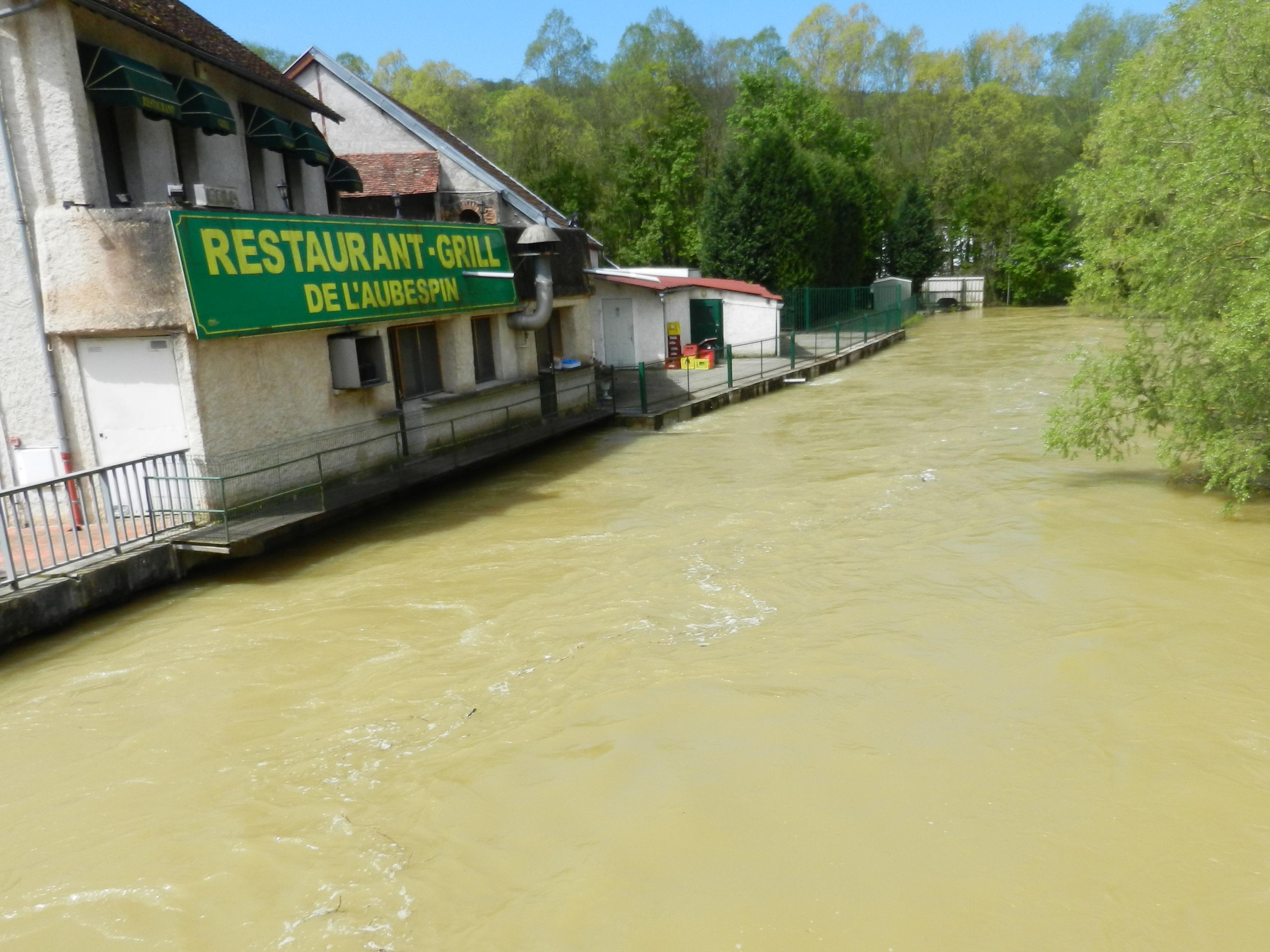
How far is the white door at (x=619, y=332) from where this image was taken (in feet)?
95.6

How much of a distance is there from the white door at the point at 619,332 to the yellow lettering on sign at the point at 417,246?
43.7 ft

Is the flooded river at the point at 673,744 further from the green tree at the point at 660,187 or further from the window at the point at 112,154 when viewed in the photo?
the green tree at the point at 660,187

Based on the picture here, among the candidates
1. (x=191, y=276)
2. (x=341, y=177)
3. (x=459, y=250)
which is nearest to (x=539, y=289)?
(x=459, y=250)

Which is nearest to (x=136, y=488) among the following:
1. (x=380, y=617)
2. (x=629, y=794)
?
(x=380, y=617)

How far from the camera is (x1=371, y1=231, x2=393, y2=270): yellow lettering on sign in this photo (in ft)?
48.7

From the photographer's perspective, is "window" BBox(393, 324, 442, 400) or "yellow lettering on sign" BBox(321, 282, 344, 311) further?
"window" BBox(393, 324, 442, 400)

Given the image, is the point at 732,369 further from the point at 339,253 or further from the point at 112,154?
the point at 112,154

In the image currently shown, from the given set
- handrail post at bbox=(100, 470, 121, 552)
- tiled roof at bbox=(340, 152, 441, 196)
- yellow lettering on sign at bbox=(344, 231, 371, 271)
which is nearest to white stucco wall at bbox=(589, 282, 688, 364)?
tiled roof at bbox=(340, 152, 441, 196)

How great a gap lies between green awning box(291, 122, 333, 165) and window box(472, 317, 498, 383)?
3994mm

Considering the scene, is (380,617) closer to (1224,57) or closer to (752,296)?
(1224,57)

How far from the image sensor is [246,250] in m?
12.3

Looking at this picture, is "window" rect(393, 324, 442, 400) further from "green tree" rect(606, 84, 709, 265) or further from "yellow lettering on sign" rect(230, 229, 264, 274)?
"green tree" rect(606, 84, 709, 265)

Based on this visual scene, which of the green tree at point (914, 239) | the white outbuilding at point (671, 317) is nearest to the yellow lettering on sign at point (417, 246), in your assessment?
the white outbuilding at point (671, 317)

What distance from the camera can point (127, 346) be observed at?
11.7 meters
